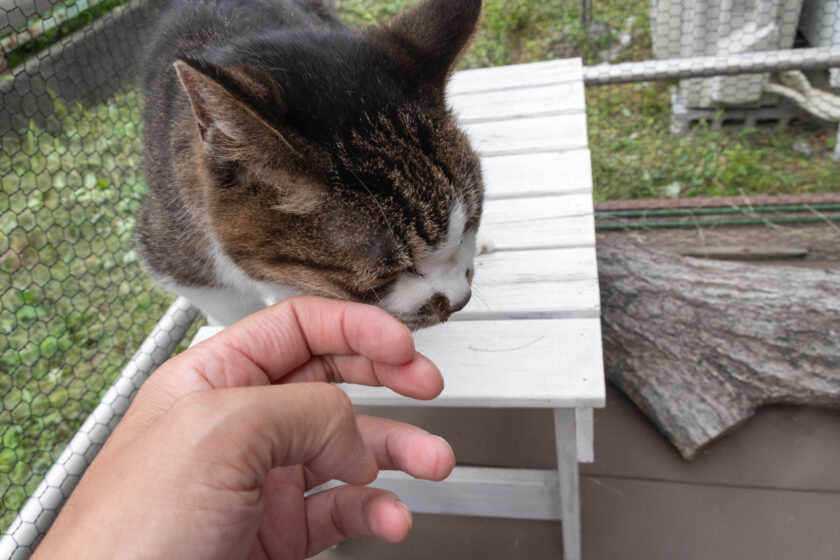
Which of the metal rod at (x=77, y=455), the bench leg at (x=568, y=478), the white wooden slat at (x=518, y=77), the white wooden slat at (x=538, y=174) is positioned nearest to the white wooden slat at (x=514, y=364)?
the bench leg at (x=568, y=478)

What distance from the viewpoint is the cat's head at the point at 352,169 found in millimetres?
982

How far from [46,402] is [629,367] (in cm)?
219

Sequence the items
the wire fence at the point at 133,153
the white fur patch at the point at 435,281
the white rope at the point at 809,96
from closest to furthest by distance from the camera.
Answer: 1. the white fur patch at the point at 435,281
2. the wire fence at the point at 133,153
3. the white rope at the point at 809,96

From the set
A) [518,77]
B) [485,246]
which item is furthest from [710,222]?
[485,246]

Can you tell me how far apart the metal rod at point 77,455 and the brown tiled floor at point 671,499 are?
0.80 metres

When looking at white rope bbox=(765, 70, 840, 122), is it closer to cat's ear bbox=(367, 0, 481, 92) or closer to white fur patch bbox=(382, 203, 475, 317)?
cat's ear bbox=(367, 0, 481, 92)

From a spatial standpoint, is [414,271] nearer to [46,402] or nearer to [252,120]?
[252,120]

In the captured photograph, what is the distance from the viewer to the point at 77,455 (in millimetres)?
1388

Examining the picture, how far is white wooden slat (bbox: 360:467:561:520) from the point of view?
5.37 feet

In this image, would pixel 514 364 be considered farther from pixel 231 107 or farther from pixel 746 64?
pixel 746 64

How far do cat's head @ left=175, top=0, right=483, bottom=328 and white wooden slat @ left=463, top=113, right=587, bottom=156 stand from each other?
817mm

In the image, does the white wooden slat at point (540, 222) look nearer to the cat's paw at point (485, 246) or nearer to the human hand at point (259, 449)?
the cat's paw at point (485, 246)

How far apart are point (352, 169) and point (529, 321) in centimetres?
64

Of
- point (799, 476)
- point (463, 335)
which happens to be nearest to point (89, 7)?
point (463, 335)
